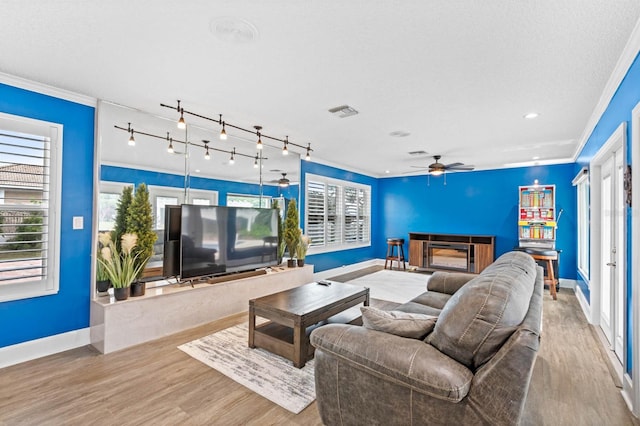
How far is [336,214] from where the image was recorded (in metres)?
7.22

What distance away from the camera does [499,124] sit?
405 cm

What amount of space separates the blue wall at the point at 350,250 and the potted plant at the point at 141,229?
2.99 meters

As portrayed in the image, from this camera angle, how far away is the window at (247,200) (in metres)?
4.57

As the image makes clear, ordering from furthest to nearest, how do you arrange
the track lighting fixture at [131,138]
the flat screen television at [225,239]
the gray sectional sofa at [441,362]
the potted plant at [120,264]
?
the flat screen television at [225,239], the track lighting fixture at [131,138], the potted plant at [120,264], the gray sectional sofa at [441,362]

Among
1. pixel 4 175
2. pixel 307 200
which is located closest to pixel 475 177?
pixel 307 200

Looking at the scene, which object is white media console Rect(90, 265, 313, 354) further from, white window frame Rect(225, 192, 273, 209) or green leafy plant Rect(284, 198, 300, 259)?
white window frame Rect(225, 192, 273, 209)

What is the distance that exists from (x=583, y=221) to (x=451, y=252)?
8.50 feet

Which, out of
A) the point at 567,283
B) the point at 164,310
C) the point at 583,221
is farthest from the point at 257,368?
the point at 567,283

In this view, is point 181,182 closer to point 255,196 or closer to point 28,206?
point 255,196

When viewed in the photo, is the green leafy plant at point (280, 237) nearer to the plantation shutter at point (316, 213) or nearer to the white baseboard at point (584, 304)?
the plantation shutter at point (316, 213)

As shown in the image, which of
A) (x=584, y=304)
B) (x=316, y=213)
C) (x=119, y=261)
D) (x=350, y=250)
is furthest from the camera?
(x=350, y=250)

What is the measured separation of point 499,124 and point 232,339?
13.8 ft

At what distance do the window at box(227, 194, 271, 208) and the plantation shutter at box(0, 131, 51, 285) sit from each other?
2.05 m

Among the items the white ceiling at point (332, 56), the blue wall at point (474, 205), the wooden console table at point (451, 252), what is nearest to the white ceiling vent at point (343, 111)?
the white ceiling at point (332, 56)
